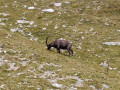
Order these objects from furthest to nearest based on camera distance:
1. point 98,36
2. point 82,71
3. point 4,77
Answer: point 98,36, point 82,71, point 4,77

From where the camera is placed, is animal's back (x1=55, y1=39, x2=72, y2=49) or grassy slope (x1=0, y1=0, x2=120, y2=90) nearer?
grassy slope (x1=0, y1=0, x2=120, y2=90)

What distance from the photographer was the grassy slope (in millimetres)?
12750

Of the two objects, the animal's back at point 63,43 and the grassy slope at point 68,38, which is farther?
the animal's back at point 63,43

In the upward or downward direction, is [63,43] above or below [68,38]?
above

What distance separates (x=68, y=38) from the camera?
23.5m

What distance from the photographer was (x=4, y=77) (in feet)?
39.4

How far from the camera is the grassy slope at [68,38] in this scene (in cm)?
1275

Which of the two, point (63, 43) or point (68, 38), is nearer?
point (63, 43)

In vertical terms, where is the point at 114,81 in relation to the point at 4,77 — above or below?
below

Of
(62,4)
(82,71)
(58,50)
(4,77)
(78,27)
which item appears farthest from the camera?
(62,4)

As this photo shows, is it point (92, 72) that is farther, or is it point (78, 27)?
point (78, 27)

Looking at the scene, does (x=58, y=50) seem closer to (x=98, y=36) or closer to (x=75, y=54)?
(x=75, y=54)

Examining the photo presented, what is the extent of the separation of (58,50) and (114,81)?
736cm

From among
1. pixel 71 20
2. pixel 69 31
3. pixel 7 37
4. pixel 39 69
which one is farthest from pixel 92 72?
pixel 71 20
